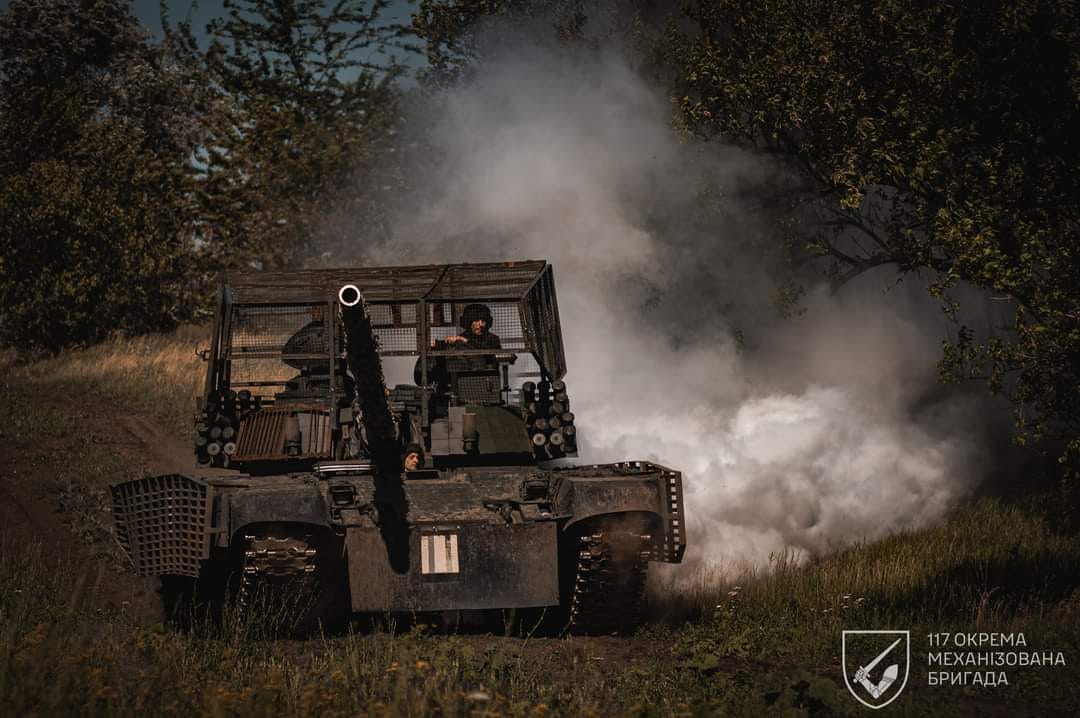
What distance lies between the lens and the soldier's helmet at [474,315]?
11656mm

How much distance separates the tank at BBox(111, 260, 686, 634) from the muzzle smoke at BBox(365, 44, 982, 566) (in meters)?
5.80

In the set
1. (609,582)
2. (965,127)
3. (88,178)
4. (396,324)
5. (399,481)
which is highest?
(88,178)

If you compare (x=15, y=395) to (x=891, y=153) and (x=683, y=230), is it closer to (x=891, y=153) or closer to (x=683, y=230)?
(x=683, y=230)

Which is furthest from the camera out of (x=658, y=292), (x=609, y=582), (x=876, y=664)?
(x=658, y=292)

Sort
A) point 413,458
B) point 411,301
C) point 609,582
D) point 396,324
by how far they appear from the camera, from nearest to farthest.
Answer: point 609,582 → point 413,458 → point 411,301 → point 396,324

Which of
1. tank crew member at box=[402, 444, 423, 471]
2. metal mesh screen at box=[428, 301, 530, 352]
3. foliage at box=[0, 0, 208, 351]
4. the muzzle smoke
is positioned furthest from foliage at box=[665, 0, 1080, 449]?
foliage at box=[0, 0, 208, 351]

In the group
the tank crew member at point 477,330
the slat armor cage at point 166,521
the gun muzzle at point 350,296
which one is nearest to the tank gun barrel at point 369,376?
the gun muzzle at point 350,296

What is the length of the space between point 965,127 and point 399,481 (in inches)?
264

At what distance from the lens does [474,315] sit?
1167 cm

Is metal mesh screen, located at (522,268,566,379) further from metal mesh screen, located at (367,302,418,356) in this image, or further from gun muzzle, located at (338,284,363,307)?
gun muzzle, located at (338,284,363,307)

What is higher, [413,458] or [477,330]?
[477,330]

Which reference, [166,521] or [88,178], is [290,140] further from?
[166,521]

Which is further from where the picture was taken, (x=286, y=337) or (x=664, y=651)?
(x=286, y=337)

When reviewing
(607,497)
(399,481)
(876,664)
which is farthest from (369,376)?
(876,664)
